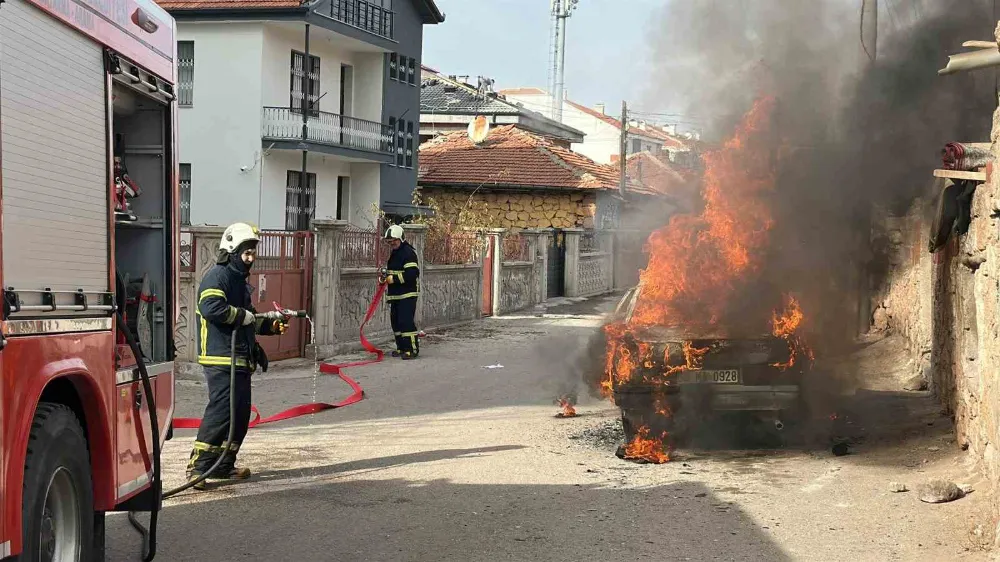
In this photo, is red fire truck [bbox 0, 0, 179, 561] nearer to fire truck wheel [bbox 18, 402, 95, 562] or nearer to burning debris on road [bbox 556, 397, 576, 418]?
fire truck wheel [bbox 18, 402, 95, 562]

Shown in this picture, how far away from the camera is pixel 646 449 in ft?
30.4

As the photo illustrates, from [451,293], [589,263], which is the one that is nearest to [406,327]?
[451,293]

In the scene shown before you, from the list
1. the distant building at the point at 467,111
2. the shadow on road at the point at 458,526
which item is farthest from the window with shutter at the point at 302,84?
the shadow on road at the point at 458,526

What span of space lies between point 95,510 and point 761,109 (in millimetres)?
8298

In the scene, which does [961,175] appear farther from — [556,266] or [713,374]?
[556,266]

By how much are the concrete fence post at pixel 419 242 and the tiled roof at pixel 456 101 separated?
29407mm

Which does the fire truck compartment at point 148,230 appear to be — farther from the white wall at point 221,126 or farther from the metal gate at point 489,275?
the white wall at point 221,126

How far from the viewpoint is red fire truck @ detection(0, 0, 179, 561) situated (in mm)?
3902

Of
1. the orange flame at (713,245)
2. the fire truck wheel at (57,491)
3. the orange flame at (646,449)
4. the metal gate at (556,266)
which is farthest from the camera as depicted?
the metal gate at (556,266)

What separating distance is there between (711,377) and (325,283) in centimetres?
894

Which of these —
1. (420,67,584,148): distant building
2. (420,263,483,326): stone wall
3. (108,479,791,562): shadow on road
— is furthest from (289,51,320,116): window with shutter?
(108,479,791,562): shadow on road

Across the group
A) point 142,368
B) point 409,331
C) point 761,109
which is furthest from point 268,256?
point 142,368

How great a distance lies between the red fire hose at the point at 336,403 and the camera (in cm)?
1057

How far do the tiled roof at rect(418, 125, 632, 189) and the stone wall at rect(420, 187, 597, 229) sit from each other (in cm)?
64
